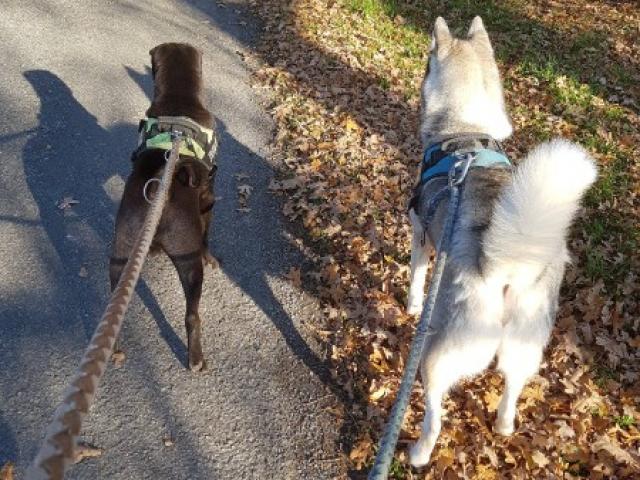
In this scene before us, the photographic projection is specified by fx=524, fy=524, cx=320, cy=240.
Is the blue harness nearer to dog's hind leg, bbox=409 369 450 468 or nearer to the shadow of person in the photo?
dog's hind leg, bbox=409 369 450 468

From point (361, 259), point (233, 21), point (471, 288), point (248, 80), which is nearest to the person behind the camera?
point (471, 288)

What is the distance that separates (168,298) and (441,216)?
7.45 feet

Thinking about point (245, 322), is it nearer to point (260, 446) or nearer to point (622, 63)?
point (260, 446)

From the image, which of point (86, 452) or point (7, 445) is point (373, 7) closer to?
point (86, 452)

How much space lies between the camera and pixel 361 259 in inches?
185

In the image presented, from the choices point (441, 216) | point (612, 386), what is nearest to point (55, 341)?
point (441, 216)

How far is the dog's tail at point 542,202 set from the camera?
7.31 feet

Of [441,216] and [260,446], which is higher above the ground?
[441,216]

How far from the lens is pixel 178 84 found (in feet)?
13.8

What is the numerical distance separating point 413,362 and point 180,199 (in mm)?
1910

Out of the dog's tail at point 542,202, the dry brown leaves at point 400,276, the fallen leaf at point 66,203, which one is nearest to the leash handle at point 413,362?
the dog's tail at point 542,202

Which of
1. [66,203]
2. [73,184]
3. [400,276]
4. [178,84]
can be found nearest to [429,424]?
[400,276]

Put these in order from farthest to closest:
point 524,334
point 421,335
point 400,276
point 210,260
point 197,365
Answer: point 400,276, point 210,260, point 197,365, point 524,334, point 421,335

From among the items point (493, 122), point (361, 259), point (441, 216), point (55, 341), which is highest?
point (493, 122)
